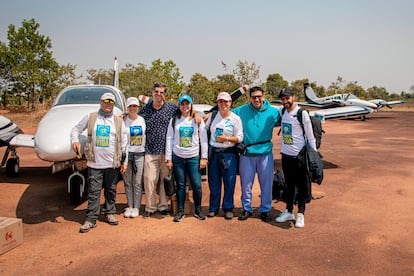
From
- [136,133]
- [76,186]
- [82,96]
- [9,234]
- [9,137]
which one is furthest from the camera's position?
[9,137]

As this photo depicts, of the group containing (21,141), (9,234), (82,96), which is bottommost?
(9,234)

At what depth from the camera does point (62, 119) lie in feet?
19.5

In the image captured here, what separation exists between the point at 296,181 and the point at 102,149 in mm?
2847

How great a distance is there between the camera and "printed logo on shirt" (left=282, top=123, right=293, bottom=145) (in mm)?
4957

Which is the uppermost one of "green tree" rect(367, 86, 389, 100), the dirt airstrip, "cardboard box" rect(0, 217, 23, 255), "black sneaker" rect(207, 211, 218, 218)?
"green tree" rect(367, 86, 389, 100)

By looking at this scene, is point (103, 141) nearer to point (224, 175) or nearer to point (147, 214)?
point (147, 214)

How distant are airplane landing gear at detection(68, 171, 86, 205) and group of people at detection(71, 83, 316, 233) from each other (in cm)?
107

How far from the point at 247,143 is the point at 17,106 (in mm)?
36029

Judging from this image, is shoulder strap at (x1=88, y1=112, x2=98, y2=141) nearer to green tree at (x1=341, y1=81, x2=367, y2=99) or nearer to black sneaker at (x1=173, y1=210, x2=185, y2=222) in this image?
black sneaker at (x1=173, y1=210, x2=185, y2=222)

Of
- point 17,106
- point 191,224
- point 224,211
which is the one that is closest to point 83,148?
point 191,224

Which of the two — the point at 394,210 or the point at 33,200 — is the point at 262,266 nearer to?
the point at 394,210

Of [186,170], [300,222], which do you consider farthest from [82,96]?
[300,222]

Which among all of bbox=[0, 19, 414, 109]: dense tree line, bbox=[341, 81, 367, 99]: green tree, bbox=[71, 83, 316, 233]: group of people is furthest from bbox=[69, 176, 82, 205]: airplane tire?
bbox=[341, 81, 367, 99]: green tree

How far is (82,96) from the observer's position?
287 inches
